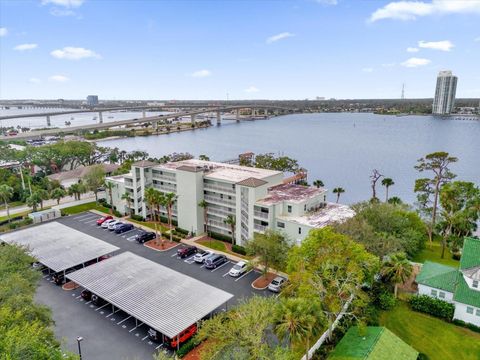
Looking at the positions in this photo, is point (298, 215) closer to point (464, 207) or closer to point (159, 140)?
point (464, 207)

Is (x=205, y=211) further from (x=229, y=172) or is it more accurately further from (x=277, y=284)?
(x=277, y=284)

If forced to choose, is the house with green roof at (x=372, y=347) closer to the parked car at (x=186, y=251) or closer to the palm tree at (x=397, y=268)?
the palm tree at (x=397, y=268)

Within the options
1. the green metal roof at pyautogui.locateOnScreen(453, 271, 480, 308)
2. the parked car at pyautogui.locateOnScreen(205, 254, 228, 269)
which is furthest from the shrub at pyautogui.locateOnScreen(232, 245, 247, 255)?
the green metal roof at pyautogui.locateOnScreen(453, 271, 480, 308)

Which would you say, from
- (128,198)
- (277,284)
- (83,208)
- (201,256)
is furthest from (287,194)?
(83,208)

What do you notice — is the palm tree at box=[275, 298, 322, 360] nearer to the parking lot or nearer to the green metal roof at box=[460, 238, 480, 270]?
the parking lot

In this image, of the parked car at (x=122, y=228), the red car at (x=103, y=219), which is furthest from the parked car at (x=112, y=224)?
the red car at (x=103, y=219)

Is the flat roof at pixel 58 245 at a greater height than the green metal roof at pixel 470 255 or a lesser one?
lesser

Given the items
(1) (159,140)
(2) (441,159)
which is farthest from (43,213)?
(1) (159,140)
